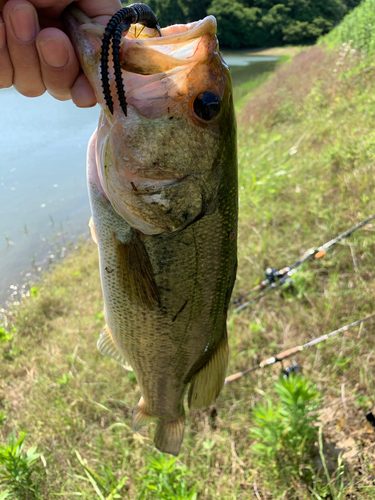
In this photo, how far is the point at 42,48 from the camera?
1041mm

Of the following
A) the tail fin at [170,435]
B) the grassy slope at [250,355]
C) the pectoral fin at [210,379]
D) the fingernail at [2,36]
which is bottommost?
the grassy slope at [250,355]

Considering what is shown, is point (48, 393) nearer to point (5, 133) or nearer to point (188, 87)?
point (188, 87)

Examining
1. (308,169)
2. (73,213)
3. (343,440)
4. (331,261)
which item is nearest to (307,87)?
(308,169)

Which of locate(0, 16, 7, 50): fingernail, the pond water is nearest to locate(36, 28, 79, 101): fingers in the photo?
locate(0, 16, 7, 50): fingernail

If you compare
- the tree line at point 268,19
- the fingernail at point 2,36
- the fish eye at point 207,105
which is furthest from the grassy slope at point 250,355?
the tree line at point 268,19

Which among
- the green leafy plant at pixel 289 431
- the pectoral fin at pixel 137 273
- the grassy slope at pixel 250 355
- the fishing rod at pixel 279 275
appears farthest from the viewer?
the fishing rod at pixel 279 275

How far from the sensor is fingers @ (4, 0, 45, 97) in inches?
39.4

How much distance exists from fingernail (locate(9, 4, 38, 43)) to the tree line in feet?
160

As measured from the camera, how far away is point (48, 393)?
2797mm

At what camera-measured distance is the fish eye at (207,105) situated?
1.04 meters

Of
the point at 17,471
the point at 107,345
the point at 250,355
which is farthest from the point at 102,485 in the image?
the point at 250,355

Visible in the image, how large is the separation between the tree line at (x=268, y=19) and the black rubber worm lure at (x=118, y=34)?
48.8m

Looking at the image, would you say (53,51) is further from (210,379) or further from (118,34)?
(210,379)

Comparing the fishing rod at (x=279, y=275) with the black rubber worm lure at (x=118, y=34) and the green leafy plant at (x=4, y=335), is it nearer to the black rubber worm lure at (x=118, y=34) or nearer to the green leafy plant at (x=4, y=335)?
the green leafy plant at (x=4, y=335)
